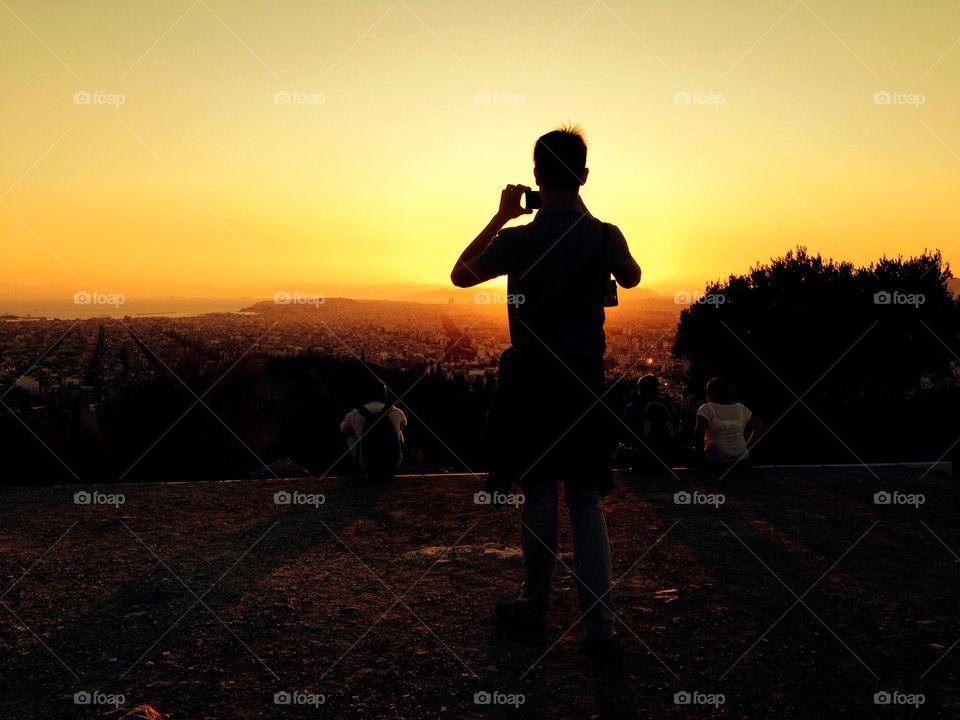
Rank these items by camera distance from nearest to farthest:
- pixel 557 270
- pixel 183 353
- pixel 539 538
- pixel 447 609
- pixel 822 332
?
pixel 557 270 < pixel 539 538 < pixel 447 609 < pixel 183 353 < pixel 822 332

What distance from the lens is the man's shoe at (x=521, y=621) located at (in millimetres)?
3498

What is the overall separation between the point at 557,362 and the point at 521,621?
1.17 metres

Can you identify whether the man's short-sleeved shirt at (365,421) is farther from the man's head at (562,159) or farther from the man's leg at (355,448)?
the man's head at (562,159)

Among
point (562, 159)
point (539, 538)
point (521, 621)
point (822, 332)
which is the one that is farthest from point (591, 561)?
point (822, 332)

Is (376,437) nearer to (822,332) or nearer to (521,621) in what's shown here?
(521,621)

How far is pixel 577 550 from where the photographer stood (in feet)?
11.3

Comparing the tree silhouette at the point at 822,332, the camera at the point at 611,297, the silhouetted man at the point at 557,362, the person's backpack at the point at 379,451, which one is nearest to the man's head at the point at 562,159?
the silhouetted man at the point at 557,362

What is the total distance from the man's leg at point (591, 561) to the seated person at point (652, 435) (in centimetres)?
376

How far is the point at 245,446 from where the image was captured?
10023 millimetres

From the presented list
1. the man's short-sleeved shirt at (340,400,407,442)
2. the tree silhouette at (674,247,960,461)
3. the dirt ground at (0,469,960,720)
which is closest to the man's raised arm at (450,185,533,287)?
the dirt ground at (0,469,960,720)

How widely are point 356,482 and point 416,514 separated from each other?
1.21m

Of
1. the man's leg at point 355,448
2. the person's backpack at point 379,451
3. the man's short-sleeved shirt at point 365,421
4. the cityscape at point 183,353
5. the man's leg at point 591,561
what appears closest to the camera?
the man's leg at point 591,561

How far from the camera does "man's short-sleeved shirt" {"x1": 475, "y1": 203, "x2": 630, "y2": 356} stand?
333 centimetres

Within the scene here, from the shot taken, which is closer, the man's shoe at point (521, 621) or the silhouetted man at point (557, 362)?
the silhouetted man at point (557, 362)
